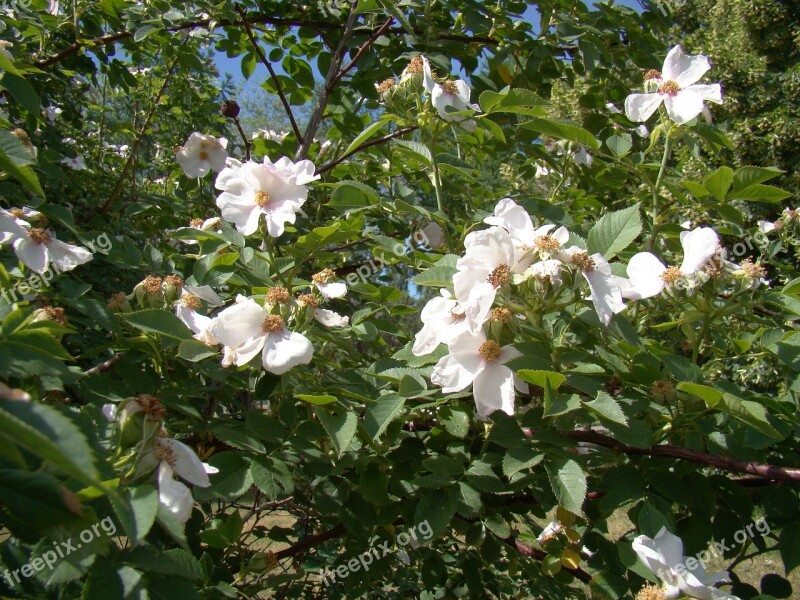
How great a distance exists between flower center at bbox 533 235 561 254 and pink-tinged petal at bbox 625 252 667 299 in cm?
21

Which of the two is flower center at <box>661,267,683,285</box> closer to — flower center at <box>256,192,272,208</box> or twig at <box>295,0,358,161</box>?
flower center at <box>256,192,272,208</box>

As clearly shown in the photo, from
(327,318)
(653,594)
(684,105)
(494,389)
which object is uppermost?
(684,105)

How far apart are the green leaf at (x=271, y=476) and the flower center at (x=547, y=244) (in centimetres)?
53

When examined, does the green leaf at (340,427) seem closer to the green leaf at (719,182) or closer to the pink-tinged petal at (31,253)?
the pink-tinged petal at (31,253)

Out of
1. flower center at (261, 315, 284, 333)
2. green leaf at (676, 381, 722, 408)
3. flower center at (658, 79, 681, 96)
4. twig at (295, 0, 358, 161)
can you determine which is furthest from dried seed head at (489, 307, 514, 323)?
twig at (295, 0, 358, 161)

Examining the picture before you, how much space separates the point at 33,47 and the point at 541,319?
2466 millimetres

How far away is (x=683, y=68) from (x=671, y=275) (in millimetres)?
614

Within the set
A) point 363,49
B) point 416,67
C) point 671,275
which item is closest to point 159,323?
point 416,67

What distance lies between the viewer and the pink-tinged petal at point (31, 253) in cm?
118

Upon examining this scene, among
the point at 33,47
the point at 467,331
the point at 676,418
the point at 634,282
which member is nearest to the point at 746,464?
the point at 676,418

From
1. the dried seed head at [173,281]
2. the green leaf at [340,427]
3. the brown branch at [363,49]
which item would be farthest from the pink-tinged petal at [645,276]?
the brown branch at [363,49]

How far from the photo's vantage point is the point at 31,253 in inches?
47.3

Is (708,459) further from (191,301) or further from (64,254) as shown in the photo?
(64,254)

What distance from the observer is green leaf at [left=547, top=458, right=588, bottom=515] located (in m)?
0.89
